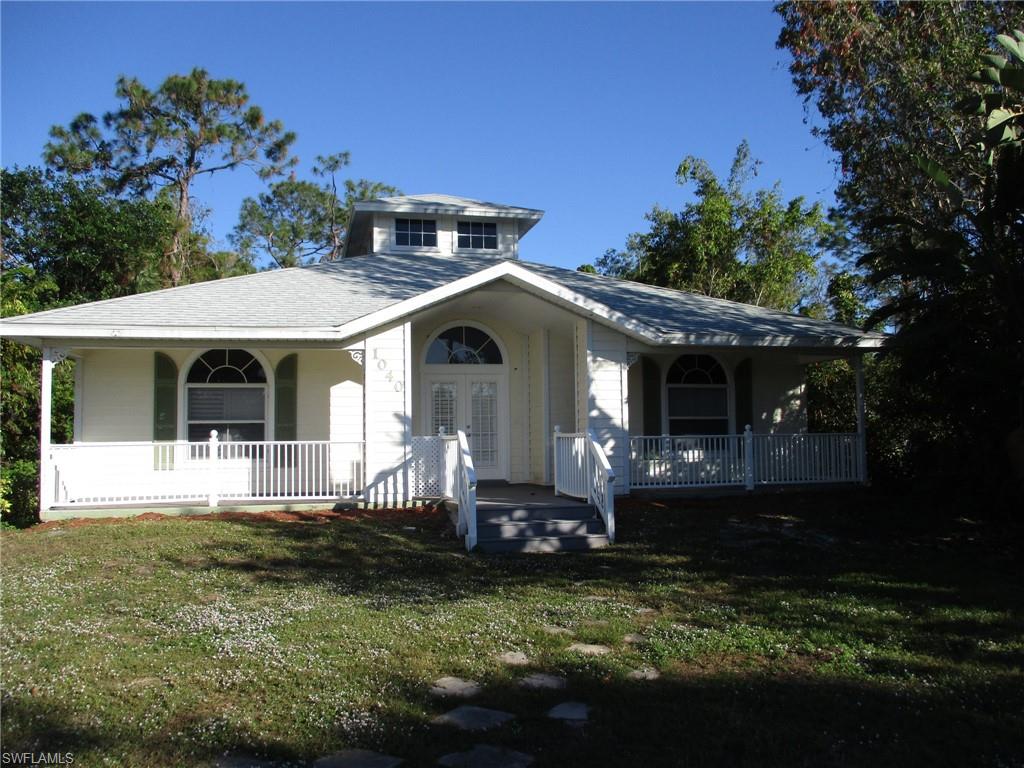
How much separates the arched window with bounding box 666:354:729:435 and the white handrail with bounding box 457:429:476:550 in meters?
5.75

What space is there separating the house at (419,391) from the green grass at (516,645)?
2.04 meters

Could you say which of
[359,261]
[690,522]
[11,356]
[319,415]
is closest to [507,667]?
[690,522]

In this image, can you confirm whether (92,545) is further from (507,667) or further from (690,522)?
(690,522)

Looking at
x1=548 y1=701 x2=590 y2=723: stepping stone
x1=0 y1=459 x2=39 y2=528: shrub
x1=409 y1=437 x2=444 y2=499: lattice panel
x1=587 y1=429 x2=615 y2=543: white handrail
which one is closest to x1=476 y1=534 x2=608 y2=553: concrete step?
x1=587 y1=429 x2=615 y2=543: white handrail

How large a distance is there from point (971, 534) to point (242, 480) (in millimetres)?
11431

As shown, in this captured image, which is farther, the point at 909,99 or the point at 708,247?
the point at 708,247

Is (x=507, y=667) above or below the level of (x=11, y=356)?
below

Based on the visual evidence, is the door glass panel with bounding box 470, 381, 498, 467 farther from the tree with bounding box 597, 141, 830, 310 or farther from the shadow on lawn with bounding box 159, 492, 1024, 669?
the tree with bounding box 597, 141, 830, 310

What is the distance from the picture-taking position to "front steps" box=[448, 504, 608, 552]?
10.8 m

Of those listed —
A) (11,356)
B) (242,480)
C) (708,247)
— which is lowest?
(242,480)

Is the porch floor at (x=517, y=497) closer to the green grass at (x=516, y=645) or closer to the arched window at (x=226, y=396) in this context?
the green grass at (x=516, y=645)

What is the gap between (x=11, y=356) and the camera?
56.5 feet

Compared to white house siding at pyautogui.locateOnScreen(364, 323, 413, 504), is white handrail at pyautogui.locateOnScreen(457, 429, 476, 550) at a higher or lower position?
lower

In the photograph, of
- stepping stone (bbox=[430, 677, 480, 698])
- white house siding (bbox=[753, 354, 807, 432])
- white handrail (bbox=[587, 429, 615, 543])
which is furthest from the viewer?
white house siding (bbox=[753, 354, 807, 432])
